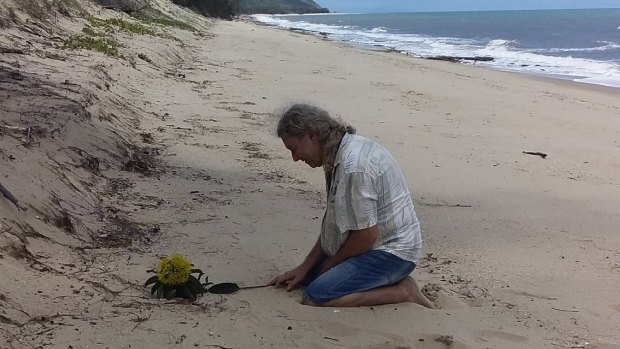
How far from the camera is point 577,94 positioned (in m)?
14.8

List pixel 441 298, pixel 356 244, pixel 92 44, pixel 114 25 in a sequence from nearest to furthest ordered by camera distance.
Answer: pixel 356 244, pixel 441 298, pixel 92 44, pixel 114 25

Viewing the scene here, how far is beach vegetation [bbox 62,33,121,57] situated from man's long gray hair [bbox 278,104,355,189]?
771 cm

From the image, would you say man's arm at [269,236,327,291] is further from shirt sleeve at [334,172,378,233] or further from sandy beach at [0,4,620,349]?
shirt sleeve at [334,172,378,233]

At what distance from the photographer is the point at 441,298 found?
3.78 metres

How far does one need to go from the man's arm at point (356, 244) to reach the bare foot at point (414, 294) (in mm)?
323

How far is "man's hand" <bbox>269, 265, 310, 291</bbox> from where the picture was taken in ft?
12.3

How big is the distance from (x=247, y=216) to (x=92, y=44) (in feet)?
22.5

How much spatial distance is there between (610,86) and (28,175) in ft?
52.6

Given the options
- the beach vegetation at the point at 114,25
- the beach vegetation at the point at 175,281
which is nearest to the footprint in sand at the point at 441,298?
the beach vegetation at the point at 175,281

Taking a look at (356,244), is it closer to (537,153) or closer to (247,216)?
(247,216)

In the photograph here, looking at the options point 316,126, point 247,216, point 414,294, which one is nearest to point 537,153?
point 247,216

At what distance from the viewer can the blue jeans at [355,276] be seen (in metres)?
3.52

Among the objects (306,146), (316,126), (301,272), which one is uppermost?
(316,126)

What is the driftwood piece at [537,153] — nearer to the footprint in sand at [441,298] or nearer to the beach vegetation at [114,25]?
the footprint in sand at [441,298]
